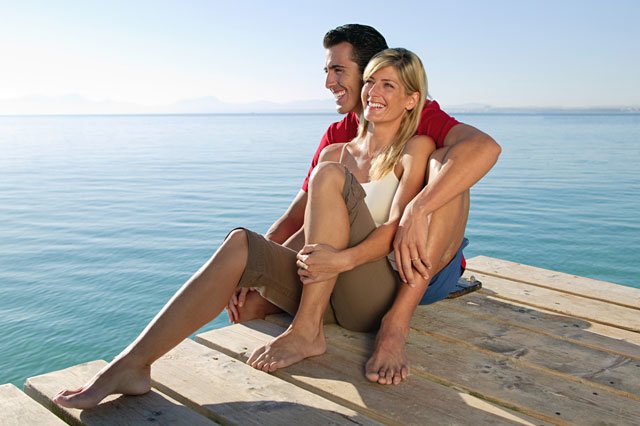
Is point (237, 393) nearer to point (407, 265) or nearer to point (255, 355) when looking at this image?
point (255, 355)

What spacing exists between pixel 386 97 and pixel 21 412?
1.75 m

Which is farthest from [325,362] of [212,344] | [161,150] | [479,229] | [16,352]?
[161,150]

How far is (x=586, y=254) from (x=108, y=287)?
5332 mm

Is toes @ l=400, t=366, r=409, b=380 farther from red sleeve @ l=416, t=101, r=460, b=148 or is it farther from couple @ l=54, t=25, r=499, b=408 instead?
red sleeve @ l=416, t=101, r=460, b=148

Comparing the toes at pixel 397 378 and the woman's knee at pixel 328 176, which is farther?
the woman's knee at pixel 328 176

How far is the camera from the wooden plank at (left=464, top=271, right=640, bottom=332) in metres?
2.89

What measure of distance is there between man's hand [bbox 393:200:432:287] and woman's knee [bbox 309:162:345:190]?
287 mm

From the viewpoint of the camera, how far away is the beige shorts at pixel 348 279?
2.27 meters

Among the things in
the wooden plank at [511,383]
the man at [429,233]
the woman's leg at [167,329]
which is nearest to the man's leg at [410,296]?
the man at [429,233]

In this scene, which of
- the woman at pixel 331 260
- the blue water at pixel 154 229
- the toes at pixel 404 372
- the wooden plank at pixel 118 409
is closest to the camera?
the wooden plank at pixel 118 409

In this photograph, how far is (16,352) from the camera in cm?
482

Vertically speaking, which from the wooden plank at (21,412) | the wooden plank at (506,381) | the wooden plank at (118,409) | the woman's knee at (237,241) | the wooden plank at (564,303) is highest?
the woman's knee at (237,241)

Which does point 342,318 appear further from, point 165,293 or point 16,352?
point 165,293

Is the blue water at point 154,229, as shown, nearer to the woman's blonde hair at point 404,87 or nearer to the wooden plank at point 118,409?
the wooden plank at point 118,409
